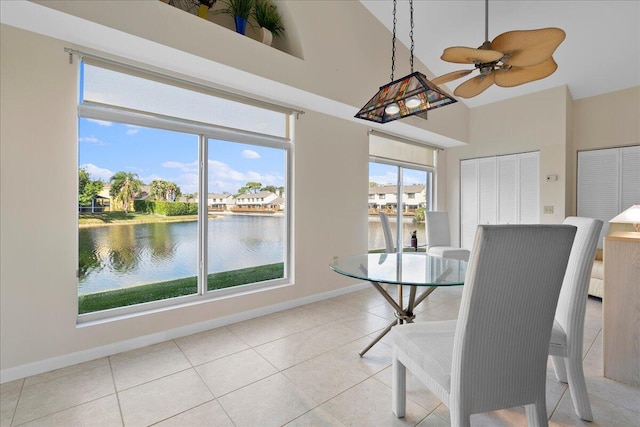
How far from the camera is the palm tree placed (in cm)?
249

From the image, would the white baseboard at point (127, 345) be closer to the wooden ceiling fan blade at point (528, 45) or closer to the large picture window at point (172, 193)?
the large picture window at point (172, 193)

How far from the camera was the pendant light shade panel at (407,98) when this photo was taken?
1976 millimetres

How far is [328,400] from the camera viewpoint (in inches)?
70.3

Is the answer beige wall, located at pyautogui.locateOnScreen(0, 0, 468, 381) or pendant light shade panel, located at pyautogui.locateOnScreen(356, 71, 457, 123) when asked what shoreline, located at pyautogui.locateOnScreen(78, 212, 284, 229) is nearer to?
beige wall, located at pyautogui.locateOnScreen(0, 0, 468, 381)

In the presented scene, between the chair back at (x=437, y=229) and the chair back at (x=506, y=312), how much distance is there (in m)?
3.50

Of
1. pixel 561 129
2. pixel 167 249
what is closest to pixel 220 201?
pixel 167 249

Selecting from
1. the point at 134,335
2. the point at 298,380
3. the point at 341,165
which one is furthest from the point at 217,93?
the point at 298,380

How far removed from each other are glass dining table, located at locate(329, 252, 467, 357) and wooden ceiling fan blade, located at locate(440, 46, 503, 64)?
157cm

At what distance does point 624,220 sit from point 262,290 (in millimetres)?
3772

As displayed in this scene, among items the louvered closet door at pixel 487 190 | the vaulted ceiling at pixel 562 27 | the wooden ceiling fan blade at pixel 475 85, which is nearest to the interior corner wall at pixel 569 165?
the vaulted ceiling at pixel 562 27

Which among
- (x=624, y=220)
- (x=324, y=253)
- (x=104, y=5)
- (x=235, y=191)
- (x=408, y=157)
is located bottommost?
(x=324, y=253)

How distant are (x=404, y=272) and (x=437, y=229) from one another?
113 inches

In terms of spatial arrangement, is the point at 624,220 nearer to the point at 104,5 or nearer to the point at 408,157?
the point at 408,157

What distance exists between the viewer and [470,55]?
7.11 ft
